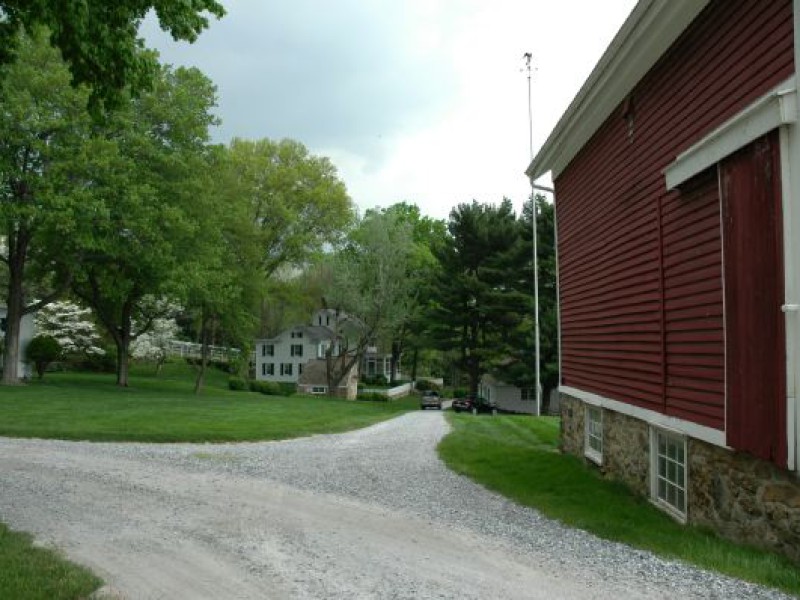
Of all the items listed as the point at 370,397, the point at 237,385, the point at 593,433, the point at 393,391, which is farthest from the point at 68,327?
the point at 593,433

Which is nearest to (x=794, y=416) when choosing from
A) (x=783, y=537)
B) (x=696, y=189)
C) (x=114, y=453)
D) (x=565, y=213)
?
(x=783, y=537)

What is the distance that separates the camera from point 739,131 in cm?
646

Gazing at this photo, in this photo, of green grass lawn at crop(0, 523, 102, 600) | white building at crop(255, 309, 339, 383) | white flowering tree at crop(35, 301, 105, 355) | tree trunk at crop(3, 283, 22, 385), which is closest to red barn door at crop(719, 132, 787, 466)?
green grass lawn at crop(0, 523, 102, 600)

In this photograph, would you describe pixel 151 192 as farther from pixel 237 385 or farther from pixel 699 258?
pixel 699 258

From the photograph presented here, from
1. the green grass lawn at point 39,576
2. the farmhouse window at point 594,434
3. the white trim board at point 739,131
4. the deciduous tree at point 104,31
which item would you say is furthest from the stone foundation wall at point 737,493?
the deciduous tree at point 104,31

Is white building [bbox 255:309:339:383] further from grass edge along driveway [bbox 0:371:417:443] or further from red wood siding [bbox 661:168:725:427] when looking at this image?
red wood siding [bbox 661:168:725:427]

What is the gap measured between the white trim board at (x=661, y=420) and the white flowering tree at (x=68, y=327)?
3727cm

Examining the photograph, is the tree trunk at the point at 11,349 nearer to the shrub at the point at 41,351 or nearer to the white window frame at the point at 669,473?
the shrub at the point at 41,351

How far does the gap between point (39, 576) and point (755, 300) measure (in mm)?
6249

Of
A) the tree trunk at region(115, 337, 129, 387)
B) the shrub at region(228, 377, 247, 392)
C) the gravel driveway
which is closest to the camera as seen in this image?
the gravel driveway

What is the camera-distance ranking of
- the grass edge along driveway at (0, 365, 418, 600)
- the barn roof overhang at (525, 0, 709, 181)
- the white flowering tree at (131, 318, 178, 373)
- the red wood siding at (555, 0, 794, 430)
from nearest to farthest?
1. the grass edge along driveway at (0, 365, 418, 600)
2. the red wood siding at (555, 0, 794, 430)
3. the barn roof overhang at (525, 0, 709, 181)
4. the white flowering tree at (131, 318, 178, 373)

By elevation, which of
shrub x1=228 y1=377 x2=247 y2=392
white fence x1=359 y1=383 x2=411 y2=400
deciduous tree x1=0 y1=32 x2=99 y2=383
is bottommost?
white fence x1=359 y1=383 x2=411 y2=400

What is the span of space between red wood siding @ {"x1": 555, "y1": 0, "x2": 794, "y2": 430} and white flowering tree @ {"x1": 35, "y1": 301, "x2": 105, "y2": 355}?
37248mm

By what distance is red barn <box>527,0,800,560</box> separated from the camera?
233 inches
